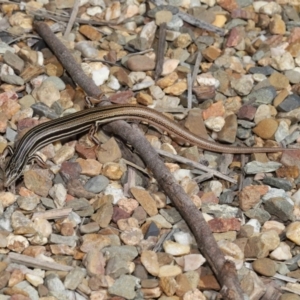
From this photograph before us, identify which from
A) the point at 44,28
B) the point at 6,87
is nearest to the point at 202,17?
the point at 44,28

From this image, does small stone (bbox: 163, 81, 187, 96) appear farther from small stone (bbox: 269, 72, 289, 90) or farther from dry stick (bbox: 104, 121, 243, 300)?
small stone (bbox: 269, 72, 289, 90)

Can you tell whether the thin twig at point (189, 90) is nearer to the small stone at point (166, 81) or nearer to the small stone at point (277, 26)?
the small stone at point (166, 81)

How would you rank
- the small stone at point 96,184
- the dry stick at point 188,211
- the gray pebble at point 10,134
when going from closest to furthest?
the dry stick at point 188,211, the small stone at point 96,184, the gray pebble at point 10,134

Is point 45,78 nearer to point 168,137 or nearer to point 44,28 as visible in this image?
point 44,28

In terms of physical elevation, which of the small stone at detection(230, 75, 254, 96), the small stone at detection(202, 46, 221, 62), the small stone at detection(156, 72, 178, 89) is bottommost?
the small stone at detection(156, 72, 178, 89)

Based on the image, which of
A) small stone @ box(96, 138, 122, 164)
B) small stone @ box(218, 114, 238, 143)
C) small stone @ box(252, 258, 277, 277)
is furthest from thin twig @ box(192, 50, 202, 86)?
small stone @ box(252, 258, 277, 277)

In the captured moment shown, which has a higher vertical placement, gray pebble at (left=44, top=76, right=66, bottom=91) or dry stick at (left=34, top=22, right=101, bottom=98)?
dry stick at (left=34, top=22, right=101, bottom=98)

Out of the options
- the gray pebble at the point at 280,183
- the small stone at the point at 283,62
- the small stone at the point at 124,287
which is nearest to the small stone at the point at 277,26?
the small stone at the point at 283,62
